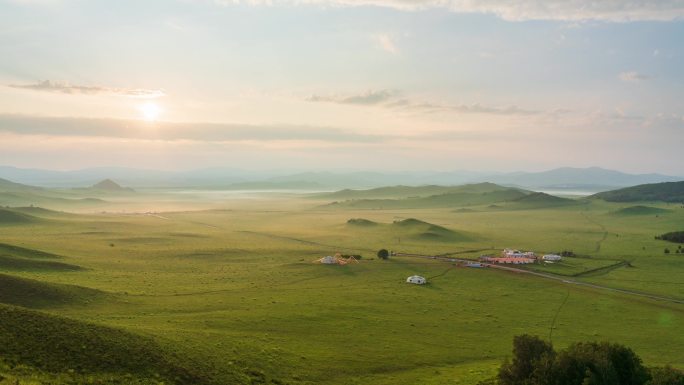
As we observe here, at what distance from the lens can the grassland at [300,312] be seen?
1479 inches

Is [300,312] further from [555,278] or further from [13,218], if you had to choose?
[13,218]

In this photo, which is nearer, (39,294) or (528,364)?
(528,364)

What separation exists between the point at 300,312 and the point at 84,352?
2863 cm

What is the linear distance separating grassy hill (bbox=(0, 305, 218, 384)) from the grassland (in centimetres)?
14

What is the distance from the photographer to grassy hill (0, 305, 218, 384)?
105 feet

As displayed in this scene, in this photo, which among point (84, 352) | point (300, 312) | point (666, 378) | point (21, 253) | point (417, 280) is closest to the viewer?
point (666, 378)

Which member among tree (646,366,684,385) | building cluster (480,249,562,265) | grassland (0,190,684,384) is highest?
tree (646,366,684,385)

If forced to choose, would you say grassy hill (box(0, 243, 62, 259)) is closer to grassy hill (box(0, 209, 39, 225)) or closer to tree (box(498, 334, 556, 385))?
tree (box(498, 334, 556, 385))

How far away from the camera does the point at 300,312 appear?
59.7 m

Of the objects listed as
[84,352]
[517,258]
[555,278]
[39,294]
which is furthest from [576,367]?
[517,258]

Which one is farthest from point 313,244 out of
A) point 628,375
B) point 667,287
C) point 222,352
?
point 628,375

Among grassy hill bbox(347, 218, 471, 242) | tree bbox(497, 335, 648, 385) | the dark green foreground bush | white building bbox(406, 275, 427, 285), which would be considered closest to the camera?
the dark green foreground bush

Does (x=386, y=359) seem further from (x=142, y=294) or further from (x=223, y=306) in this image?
(x=142, y=294)

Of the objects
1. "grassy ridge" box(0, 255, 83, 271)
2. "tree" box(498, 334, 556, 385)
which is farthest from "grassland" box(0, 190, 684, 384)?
"tree" box(498, 334, 556, 385)
